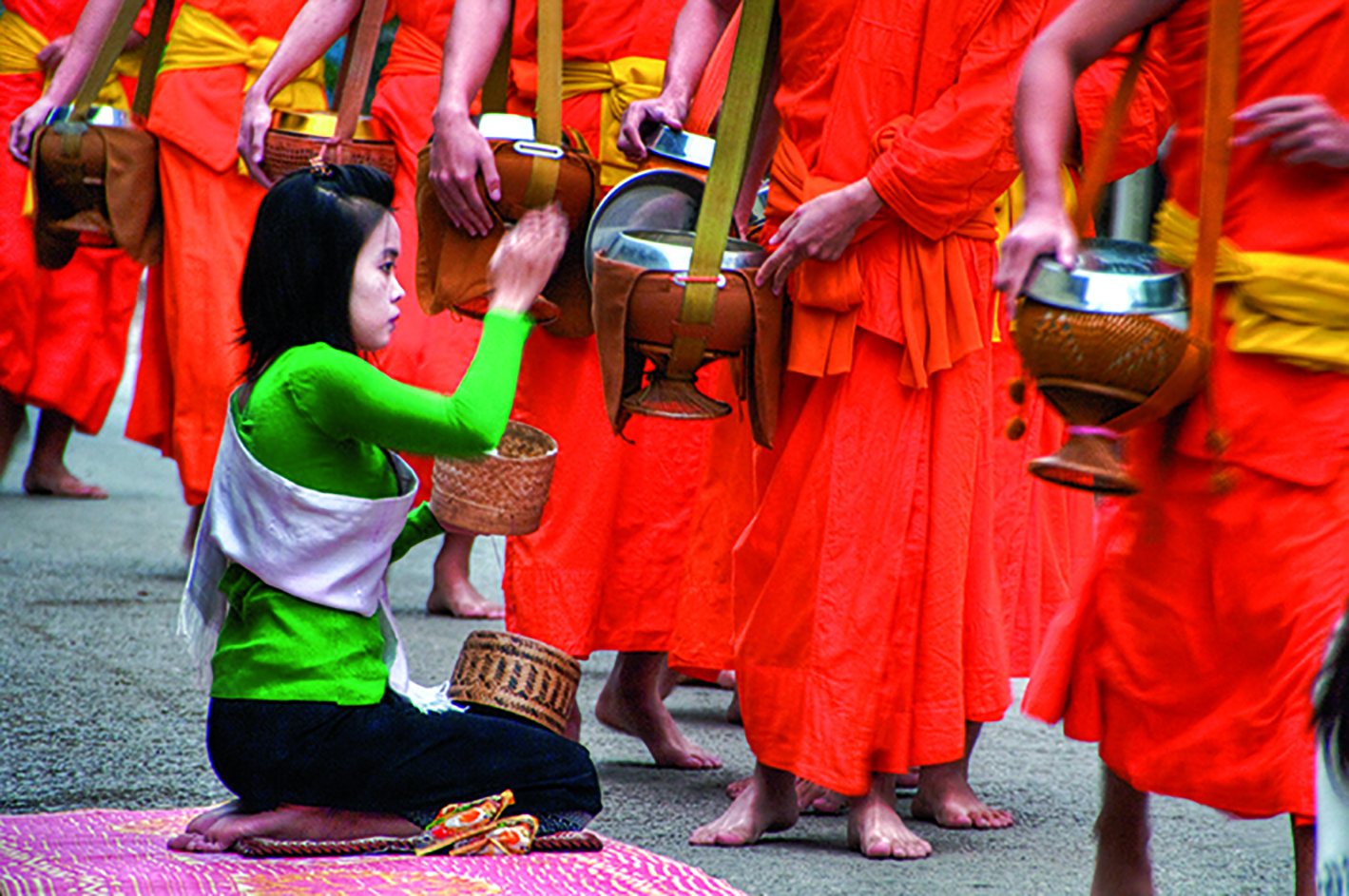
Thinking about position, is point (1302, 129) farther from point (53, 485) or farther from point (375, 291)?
point (53, 485)

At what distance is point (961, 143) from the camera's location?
2.99 metres

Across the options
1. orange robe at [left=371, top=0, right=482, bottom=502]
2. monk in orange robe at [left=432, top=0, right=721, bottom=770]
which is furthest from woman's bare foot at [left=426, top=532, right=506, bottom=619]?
monk in orange robe at [left=432, top=0, right=721, bottom=770]

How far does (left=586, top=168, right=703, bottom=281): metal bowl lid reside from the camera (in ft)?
10.4

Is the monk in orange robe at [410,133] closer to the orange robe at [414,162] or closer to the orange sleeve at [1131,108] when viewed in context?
the orange robe at [414,162]

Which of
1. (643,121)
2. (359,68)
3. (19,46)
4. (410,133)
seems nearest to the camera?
(643,121)

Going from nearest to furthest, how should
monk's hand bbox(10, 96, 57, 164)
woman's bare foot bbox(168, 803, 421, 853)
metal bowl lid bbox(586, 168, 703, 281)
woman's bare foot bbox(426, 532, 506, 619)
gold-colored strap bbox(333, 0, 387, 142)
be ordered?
woman's bare foot bbox(168, 803, 421, 853) < metal bowl lid bbox(586, 168, 703, 281) < gold-colored strap bbox(333, 0, 387, 142) < monk's hand bbox(10, 96, 57, 164) < woman's bare foot bbox(426, 532, 506, 619)

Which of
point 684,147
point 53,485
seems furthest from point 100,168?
point 53,485

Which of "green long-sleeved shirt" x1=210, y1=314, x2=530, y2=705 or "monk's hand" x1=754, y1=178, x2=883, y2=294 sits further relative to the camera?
"monk's hand" x1=754, y1=178, x2=883, y2=294

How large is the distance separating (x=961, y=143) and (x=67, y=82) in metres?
3.13

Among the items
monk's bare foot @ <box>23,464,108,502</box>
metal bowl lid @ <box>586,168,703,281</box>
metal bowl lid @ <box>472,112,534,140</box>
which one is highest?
metal bowl lid @ <box>472,112,534,140</box>

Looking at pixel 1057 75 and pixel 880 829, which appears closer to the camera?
pixel 1057 75

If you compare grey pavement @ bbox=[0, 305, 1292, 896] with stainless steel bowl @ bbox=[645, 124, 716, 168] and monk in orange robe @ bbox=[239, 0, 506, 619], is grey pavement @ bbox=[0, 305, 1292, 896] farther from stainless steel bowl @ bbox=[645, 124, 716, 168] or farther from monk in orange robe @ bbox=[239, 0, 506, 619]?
stainless steel bowl @ bbox=[645, 124, 716, 168]

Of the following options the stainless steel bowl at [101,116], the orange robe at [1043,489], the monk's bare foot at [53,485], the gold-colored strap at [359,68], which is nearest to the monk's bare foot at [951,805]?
the orange robe at [1043,489]

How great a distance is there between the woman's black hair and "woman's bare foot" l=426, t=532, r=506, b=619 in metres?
2.43
